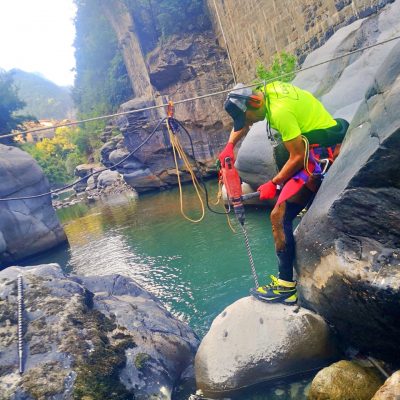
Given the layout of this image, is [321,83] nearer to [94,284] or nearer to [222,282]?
[222,282]

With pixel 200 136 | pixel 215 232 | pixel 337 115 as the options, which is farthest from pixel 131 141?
pixel 337 115

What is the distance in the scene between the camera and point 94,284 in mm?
5629

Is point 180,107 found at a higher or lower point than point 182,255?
higher

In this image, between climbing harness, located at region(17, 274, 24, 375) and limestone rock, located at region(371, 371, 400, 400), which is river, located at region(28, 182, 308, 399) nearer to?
limestone rock, located at region(371, 371, 400, 400)

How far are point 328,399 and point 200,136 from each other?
58.8ft

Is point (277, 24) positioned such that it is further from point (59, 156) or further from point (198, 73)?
point (59, 156)

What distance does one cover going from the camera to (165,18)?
22.2 metres

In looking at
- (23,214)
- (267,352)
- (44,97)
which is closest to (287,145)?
(267,352)

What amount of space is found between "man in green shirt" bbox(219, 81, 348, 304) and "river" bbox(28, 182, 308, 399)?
1194mm

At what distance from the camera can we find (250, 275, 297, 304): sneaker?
159 inches

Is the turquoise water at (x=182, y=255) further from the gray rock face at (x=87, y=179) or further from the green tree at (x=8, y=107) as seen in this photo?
the gray rock face at (x=87, y=179)

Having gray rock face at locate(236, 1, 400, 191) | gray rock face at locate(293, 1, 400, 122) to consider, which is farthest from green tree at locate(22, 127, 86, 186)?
gray rock face at locate(293, 1, 400, 122)

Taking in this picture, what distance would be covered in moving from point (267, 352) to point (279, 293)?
67 centimetres

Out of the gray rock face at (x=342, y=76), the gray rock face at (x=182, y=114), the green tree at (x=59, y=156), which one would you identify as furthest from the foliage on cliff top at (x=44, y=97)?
the gray rock face at (x=342, y=76)
